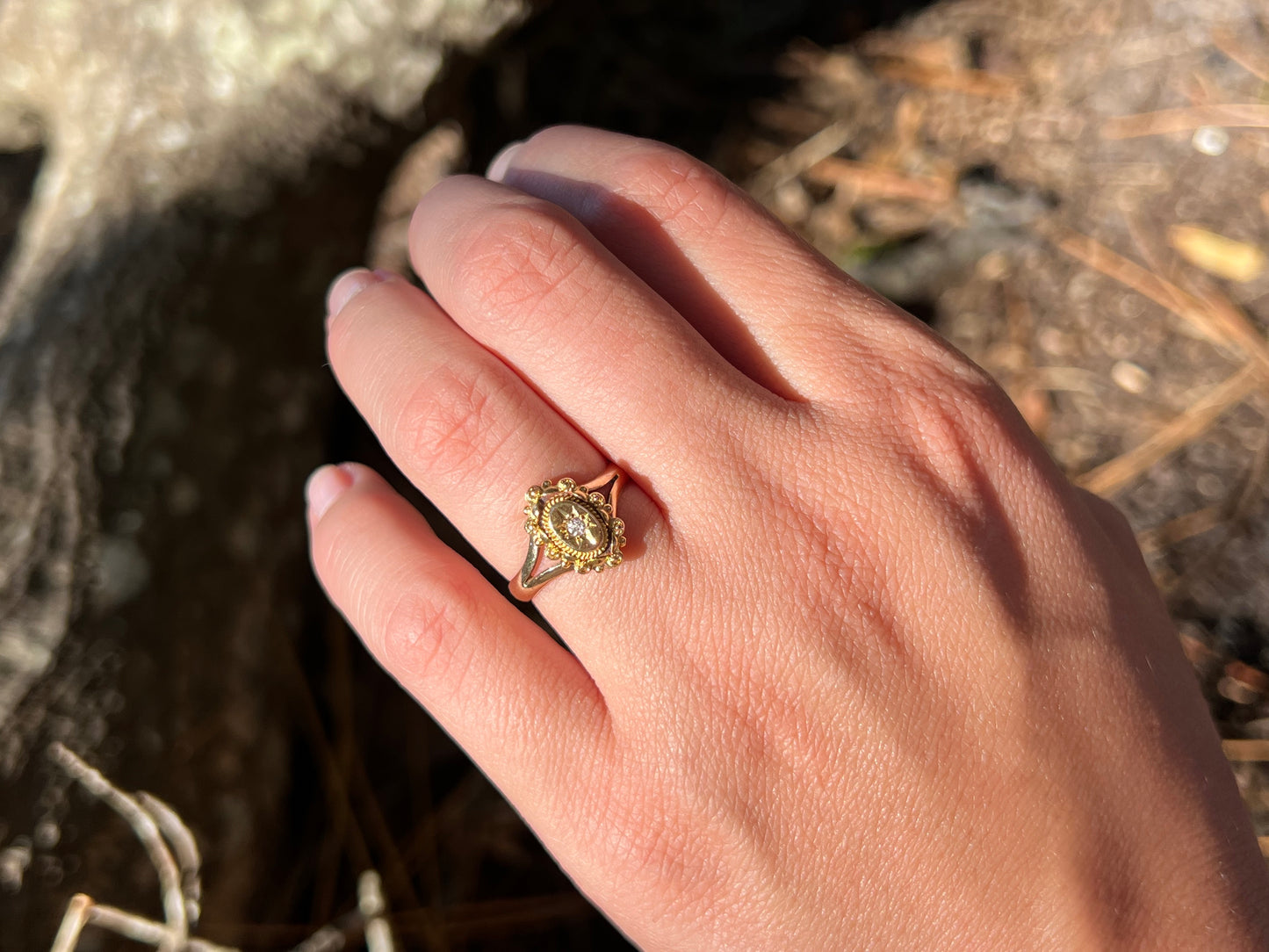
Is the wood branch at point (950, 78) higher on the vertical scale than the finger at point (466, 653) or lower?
lower

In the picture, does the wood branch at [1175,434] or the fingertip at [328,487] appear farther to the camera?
the wood branch at [1175,434]

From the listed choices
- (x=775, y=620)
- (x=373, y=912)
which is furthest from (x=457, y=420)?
(x=373, y=912)

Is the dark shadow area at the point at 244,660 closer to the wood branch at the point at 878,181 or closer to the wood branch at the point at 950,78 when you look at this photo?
the wood branch at the point at 878,181

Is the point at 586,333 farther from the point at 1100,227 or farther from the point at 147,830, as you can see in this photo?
the point at 1100,227

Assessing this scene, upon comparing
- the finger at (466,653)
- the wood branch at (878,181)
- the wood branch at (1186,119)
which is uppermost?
the finger at (466,653)

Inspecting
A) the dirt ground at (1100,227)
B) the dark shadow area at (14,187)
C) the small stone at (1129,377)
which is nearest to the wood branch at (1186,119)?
the dirt ground at (1100,227)

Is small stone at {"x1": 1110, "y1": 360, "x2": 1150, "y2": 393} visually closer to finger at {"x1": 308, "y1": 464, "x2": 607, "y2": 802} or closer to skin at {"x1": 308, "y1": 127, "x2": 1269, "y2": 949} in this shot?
skin at {"x1": 308, "y1": 127, "x2": 1269, "y2": 949}

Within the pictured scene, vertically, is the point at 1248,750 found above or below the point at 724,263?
below
